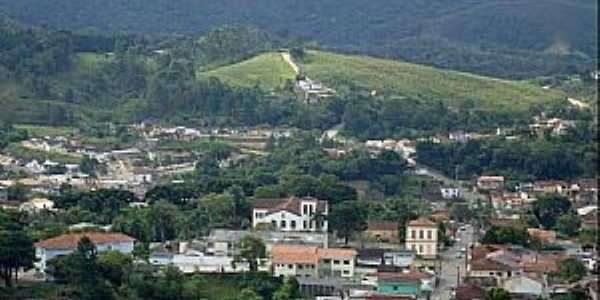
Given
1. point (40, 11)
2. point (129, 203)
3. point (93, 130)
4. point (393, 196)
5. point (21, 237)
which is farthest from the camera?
point (40, 11)

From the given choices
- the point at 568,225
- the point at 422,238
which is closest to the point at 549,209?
the point at 568,225

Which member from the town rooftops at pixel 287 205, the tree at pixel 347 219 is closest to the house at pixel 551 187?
the tree at pixel 347 219

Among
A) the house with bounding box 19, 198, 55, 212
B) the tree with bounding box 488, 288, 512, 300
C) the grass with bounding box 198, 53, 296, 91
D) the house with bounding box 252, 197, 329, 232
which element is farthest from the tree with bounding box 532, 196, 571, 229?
the grass with bounding box 198, 53, 296, 91

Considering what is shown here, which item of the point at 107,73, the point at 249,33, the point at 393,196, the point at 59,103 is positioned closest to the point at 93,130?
the point at 59,103

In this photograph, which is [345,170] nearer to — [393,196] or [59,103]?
[393,196]

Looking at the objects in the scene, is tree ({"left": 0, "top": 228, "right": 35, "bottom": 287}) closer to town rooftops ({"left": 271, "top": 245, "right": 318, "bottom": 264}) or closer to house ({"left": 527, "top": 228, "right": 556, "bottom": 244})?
town rooftops ({"left": 271, "top": 245, "right": 318, "bottom": 264})

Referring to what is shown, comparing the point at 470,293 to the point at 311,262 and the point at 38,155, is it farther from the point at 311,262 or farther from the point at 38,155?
the point at 38,155
